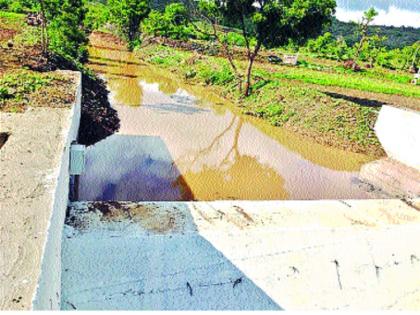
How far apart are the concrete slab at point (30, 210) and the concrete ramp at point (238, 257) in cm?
71

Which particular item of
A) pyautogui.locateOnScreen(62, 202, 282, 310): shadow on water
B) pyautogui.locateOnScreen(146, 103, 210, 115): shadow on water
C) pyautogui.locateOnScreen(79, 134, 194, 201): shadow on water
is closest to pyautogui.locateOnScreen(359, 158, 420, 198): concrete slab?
pyautogui.locateOnScreen(79, 134, 194, 201): shadow on water

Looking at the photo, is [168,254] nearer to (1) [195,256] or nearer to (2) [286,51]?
(1) [195,256]

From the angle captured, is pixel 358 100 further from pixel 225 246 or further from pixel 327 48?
pixel 327 48

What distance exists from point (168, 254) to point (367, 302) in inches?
119

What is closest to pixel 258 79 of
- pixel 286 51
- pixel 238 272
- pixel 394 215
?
pixel 394 215

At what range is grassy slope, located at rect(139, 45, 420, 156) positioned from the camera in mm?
12992

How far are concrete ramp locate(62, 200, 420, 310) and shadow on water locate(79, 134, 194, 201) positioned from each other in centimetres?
238

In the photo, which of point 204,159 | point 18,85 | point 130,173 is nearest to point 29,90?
point 18,85

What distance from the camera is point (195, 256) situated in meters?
4.96

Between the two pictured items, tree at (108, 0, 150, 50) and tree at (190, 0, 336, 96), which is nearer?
tree at (190, 0, 336, 96)

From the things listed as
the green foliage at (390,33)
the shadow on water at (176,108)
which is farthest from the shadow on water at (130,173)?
the green foliage at (390,33)

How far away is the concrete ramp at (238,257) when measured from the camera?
462 cm

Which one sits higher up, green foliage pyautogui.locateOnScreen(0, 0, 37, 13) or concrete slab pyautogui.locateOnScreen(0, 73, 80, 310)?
concrete slab pyautogui.locateOnScreen(0, 73, 80, 310)

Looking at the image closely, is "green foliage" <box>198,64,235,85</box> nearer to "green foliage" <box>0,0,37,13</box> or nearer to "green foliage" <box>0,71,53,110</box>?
"green foliage" <box>0,71,53,110</box>
